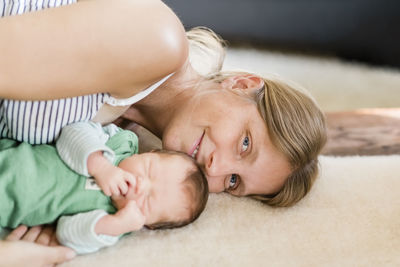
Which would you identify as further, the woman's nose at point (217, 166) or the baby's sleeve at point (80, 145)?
the woman's nose at point (217, 166)

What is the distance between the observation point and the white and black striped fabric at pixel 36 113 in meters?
1.03

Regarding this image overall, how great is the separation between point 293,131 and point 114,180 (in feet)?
1.38

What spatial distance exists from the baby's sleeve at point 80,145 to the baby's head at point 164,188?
2.7 inches

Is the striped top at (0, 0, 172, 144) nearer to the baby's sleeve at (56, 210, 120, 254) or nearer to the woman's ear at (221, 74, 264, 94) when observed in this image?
the baby's sleeve at (56, 210, 120, 254)

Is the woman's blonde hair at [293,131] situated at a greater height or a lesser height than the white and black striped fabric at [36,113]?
lesser

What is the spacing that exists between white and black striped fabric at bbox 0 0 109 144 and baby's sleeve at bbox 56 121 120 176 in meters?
0.02

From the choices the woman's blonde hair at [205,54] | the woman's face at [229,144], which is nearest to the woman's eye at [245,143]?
the woman's face at [229,144]

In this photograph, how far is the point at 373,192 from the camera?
4.15ft

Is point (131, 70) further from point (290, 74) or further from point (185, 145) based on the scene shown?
point (290, 74)

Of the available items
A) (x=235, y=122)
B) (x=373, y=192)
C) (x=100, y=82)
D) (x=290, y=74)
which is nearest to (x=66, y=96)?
(x=100, y=82)

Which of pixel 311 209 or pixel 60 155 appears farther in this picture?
pixel 311 209

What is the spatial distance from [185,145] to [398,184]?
1.85ft

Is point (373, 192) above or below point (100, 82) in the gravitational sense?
below

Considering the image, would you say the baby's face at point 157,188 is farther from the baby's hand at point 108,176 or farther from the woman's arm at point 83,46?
the woman's arm at point 83,46
